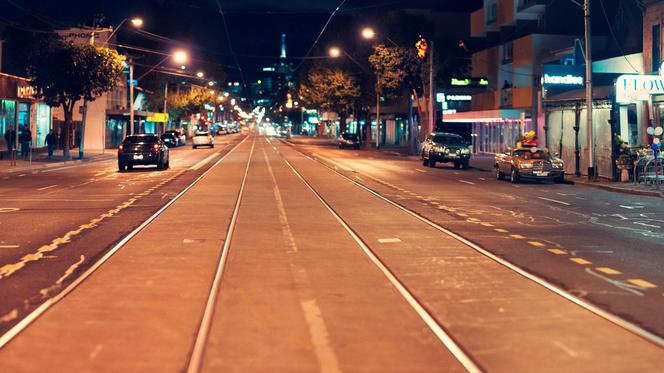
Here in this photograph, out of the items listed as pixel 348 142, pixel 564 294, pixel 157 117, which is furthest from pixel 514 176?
pixel 157 117

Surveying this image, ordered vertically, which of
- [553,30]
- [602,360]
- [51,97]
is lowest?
[602,360]

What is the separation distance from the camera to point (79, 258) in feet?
40.0

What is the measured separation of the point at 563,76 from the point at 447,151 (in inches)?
319

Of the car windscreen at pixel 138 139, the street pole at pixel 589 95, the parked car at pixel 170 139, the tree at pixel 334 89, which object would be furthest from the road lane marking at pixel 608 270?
the parked car at pixel 170 139

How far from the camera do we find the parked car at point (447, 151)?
43438 millimetres

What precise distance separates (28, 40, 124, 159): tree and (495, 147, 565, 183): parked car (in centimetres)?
2624

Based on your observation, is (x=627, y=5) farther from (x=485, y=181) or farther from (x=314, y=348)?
(x=314, y=348)

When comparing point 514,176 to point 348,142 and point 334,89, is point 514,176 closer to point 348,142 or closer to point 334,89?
point 348,142

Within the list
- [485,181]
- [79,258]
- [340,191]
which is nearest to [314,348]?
[79,258]

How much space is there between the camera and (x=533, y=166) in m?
31.4

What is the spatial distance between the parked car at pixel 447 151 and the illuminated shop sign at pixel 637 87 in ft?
45.9

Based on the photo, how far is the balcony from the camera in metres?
50.7

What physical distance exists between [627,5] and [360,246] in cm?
3997

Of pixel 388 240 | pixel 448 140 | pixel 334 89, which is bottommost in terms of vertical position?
pixel 388 240
